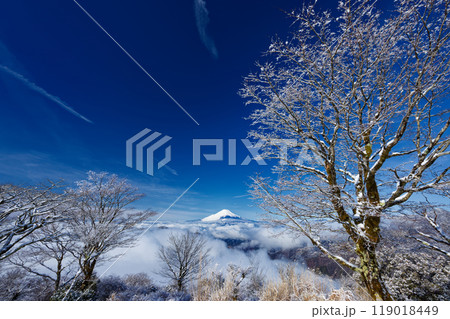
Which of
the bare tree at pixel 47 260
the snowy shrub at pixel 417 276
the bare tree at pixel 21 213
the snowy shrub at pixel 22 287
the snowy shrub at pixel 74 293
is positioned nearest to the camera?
the bare tree at pixel 21 213

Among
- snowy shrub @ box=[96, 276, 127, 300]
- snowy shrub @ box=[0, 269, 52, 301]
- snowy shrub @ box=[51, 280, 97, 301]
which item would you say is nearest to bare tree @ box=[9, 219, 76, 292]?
snowy shrub @ box=[51, 280, 97, 301]

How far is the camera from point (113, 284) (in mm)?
14305

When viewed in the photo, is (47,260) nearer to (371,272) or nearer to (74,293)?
(74,293)

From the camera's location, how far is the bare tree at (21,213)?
4957mm

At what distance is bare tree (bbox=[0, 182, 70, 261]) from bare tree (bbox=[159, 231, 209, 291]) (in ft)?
43.5

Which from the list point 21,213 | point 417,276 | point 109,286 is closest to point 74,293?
point 21,213

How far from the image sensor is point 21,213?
5348 mm

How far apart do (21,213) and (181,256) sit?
14396 millimetres

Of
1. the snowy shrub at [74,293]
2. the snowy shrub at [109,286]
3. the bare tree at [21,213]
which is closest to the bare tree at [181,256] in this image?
the snowy shrub at [109,286]

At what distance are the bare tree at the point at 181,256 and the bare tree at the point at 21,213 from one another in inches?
521

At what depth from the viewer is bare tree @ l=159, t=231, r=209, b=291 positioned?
1644cm

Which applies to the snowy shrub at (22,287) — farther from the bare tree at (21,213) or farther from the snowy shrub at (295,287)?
the snowy shrub at (295,287)
